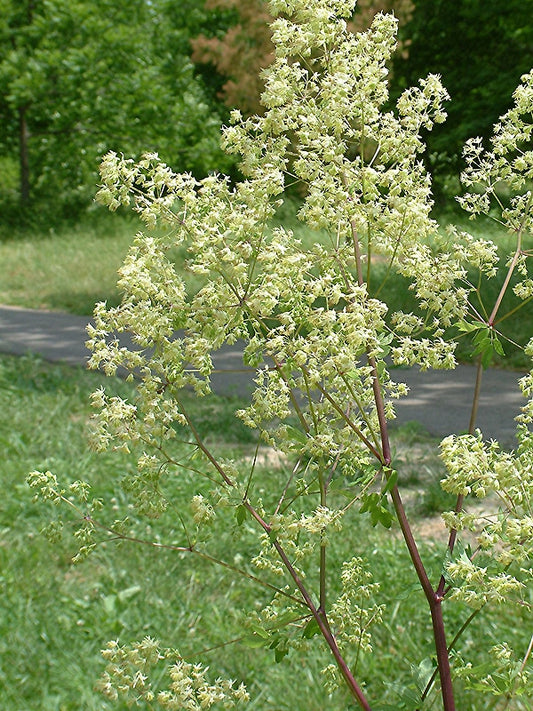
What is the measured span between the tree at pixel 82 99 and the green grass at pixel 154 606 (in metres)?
16.4

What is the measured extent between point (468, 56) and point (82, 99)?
29.9 ft

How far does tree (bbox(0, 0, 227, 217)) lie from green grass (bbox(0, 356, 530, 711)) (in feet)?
53.7

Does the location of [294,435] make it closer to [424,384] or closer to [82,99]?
[424,384]

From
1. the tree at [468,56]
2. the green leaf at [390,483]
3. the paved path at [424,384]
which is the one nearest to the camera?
the green leaf at [390,483]

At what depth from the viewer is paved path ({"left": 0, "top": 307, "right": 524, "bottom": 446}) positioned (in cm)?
606

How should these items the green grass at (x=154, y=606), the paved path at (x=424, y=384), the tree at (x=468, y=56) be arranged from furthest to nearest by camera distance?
the tree at (x=468, y=56) → the paved path at (x=424, y=384) → the green grass at (x=154, y=606)

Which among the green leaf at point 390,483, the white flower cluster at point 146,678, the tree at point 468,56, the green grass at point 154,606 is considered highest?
the tree at point 468,56

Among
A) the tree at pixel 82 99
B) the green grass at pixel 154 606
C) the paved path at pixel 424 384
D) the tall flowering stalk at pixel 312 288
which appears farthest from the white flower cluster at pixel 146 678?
the tree at pixel 82 99

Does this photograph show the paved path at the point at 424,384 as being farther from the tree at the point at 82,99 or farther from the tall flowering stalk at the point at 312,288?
the tree at the point at 82,99

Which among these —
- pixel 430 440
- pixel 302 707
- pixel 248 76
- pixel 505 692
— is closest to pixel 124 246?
pixel 248 76

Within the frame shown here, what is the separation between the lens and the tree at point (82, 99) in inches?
797

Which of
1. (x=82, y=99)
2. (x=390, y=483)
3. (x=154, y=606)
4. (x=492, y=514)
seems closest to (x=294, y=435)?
(x=390, y=483)

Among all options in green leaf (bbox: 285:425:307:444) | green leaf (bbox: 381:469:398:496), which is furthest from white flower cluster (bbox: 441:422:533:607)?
green leaf (bbox: 285:425:307:444)

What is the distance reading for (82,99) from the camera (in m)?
20.6
